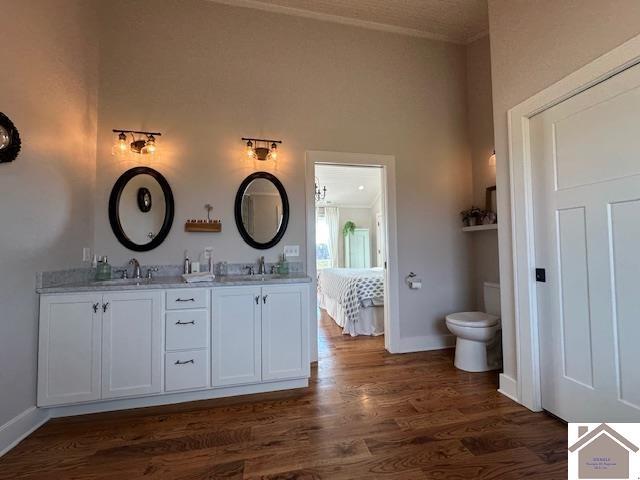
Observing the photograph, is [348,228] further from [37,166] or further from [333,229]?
[37,166]

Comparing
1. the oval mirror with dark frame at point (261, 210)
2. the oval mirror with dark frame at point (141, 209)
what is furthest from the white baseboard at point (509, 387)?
the oval mirror with dark frame at point (141, 209)

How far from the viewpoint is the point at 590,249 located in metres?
1.60

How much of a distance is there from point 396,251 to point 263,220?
4.66ft

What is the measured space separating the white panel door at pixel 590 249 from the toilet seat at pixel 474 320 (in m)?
0.56

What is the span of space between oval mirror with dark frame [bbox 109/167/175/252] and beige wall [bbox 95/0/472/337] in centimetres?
7

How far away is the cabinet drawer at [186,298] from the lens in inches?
81.0

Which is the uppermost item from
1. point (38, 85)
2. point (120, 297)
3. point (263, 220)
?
point (38, 85)

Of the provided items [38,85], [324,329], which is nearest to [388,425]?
[324,329]

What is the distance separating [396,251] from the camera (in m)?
3.07

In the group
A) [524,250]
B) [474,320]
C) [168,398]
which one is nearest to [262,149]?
[168,398]

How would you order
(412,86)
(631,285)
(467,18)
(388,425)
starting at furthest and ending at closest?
1. (412,86)
2. (467,18)
3. (388,425)
4. (631,285)

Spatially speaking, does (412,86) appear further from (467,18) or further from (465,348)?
(465,348)

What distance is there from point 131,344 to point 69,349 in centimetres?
36
